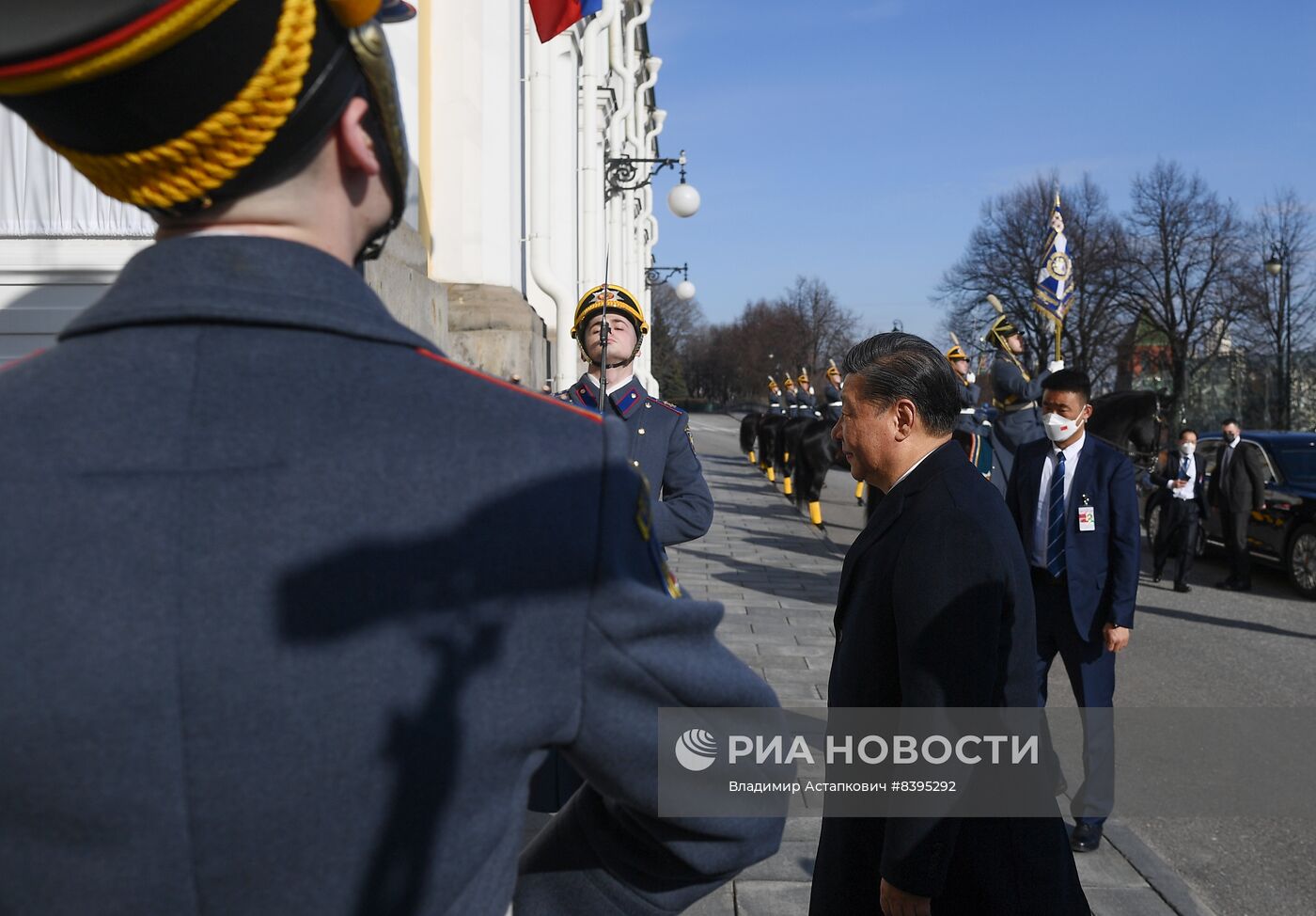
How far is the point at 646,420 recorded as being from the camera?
5.50m

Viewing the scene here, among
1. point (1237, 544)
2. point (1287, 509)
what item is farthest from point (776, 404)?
point (1237, 544)

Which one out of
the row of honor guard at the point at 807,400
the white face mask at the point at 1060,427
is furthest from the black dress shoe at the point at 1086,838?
the row of honor guard at the point at 807,400

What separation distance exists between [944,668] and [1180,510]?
36.2 ft

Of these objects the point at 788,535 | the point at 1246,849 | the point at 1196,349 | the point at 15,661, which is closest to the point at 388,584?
the point at 15,661

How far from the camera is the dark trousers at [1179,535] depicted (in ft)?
40.3

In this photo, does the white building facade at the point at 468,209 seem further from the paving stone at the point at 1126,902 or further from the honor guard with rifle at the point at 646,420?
the paving stone at the point at 1126,902

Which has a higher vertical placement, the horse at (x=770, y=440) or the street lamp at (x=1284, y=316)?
the street lamp at (x=1284, y=316)

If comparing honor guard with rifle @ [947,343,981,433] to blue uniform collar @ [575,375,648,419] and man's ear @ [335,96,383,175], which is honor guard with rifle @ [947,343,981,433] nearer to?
blue uniform collar @ [575,375,648,419]

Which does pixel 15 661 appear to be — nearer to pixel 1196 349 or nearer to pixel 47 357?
pixel 47 357

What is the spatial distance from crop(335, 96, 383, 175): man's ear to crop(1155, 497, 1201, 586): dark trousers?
12536 mm

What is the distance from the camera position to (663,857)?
1.17 meters

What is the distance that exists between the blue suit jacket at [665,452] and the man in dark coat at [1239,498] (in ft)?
29.2

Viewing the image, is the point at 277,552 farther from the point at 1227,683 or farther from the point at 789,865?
the point at 1227,683

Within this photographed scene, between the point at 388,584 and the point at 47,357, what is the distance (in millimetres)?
368
